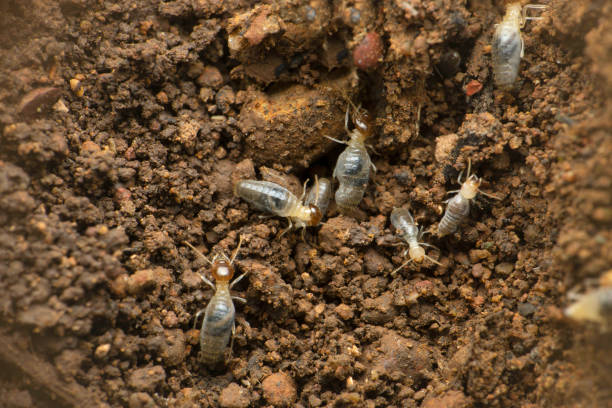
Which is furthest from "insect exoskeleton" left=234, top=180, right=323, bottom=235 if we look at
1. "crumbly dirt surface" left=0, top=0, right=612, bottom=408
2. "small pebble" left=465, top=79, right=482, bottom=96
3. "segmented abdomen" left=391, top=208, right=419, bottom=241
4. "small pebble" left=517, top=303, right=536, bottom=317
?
"small pebble" left=517, top=303, right=536, bottom=317

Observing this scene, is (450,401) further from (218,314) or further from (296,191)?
(296,191)

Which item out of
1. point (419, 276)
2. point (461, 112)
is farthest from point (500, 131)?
point (419, 276)

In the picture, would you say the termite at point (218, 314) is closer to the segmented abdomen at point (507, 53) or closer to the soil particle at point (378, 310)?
the soil particle at point (378, 310)

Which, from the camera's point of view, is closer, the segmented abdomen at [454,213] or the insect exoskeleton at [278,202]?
the segmented abdomen at [454,213]

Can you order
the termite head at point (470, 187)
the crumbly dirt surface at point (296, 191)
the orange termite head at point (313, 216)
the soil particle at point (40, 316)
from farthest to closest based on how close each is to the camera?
the orange termite head at point (313, 216)
the termite head at point (470, 187)
the crumbly dirt surface at point (296, 191)
the soil particle at point (40, 316)

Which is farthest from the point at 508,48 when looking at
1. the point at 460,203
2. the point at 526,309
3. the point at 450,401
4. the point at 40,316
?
the point at 40,316

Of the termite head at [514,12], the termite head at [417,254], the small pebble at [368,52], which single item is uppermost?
the termite head at [514,12]

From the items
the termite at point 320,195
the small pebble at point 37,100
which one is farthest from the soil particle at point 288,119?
the small pebble at point 37,100
